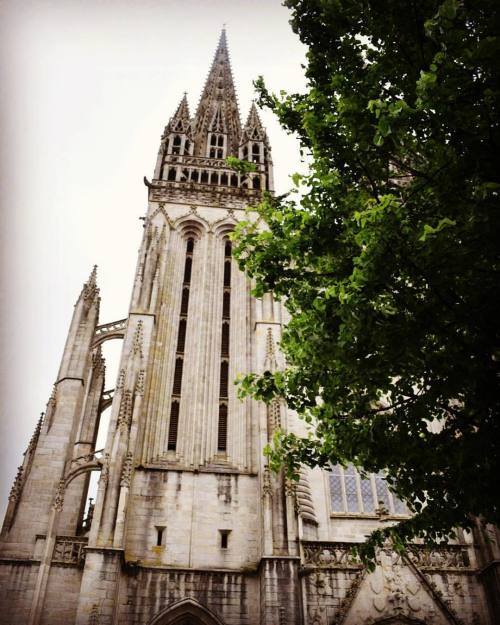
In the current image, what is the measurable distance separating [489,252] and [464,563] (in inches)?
460

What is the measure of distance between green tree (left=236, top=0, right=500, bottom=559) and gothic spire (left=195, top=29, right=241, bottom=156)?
23.3 metres

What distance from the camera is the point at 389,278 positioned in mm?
6297

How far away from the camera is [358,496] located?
16250mm

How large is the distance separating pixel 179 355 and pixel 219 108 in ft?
66.6

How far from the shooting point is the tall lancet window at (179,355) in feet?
57.4

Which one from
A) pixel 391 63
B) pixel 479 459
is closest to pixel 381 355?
pixel 479 459

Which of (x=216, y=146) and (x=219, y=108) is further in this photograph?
(x=219, y=108)

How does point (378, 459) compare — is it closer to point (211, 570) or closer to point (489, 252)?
point (489, 252)

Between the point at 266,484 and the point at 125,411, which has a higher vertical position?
the point at 125,411

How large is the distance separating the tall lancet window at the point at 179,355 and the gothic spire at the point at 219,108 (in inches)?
385

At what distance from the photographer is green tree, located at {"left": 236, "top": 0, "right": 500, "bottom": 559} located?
6.01m

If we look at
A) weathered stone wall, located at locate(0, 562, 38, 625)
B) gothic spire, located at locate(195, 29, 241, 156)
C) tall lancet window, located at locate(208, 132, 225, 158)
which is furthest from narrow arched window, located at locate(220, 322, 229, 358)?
gothic spire, located at locate(195, 29, 241, 156)

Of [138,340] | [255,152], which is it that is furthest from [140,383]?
[255,152]

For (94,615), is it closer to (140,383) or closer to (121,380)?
(140,383)
